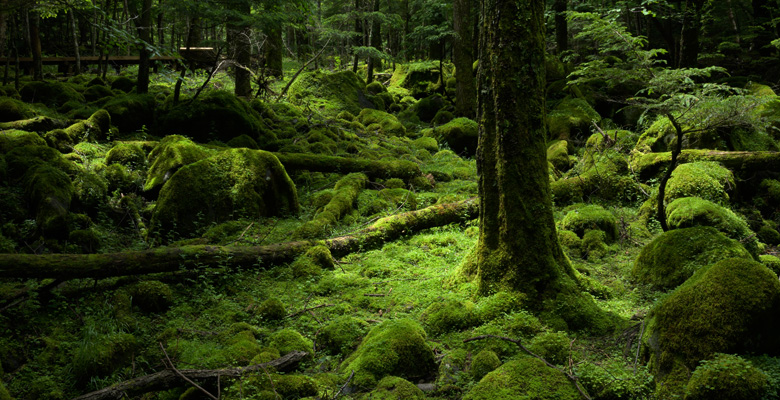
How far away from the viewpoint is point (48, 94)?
12.9m

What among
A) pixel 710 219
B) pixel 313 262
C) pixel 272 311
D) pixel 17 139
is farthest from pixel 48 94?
pixel 710 219

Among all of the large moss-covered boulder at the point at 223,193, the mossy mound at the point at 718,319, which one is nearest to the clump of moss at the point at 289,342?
the mossy mound at the point at 718,319

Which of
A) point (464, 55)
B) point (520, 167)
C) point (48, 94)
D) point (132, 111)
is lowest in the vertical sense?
point (520, 167)

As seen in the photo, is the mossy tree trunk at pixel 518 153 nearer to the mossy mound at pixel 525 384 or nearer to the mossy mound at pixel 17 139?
the mossy mound at pixel 525 384

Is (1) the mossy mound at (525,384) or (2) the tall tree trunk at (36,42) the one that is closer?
(1) the mossy mound at (525,384)

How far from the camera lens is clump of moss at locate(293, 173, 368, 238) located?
807cm

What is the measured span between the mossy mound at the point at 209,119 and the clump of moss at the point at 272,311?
8.05 meters

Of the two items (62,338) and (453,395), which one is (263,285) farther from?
(453,395)

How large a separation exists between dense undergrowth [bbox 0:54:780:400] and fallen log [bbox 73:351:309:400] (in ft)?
0.42

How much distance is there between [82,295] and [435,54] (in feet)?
82.5

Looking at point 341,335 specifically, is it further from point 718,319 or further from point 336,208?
point 336,208

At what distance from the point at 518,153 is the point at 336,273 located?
11.3 feet

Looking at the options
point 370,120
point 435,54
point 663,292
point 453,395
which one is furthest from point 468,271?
point 435,54

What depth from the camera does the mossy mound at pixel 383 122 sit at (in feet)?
58.0
